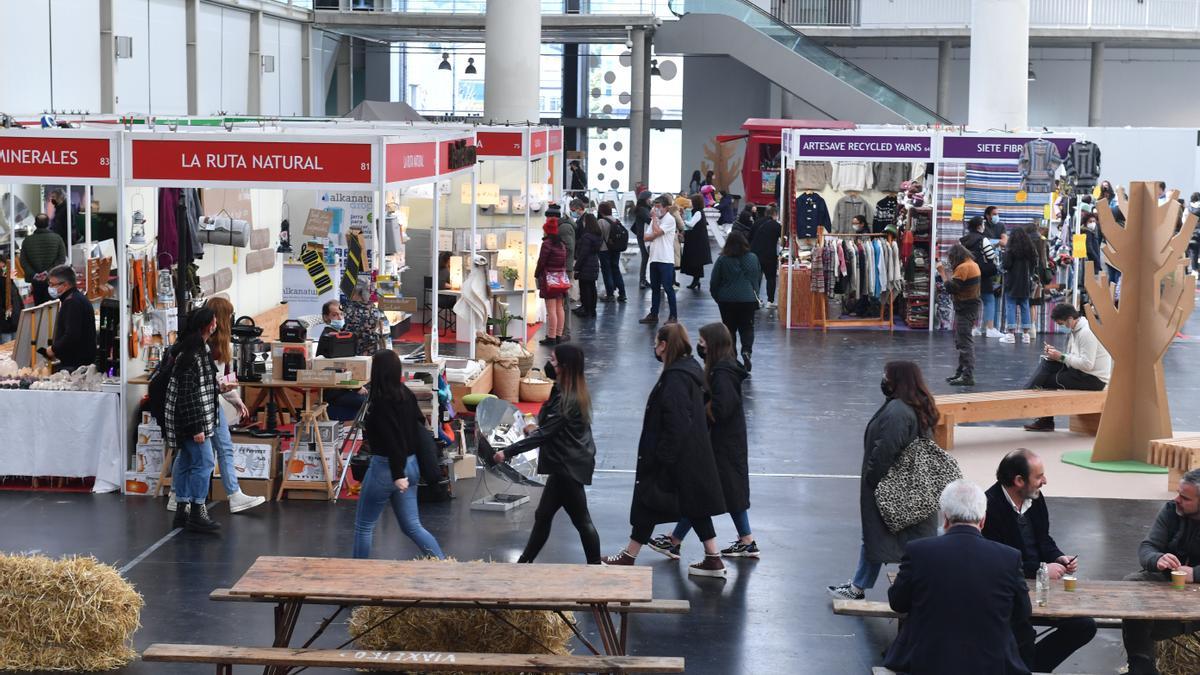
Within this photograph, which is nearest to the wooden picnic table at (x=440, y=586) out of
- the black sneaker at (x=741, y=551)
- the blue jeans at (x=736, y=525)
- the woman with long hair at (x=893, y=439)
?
the woman with long hair at (x=893, y=439)

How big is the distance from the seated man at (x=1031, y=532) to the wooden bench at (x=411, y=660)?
1465 mm

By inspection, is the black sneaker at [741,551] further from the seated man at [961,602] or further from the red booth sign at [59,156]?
the red booth sign at [59,156]

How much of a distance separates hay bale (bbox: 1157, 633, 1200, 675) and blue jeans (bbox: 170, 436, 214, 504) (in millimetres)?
5479

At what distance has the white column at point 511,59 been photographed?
82.2 ft

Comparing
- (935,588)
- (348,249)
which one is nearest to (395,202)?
(348,249)

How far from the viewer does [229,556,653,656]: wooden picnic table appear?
642 cm

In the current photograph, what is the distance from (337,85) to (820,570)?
29.7 m

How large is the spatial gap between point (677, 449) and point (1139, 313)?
4.82 metres

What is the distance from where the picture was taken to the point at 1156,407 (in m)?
11.5

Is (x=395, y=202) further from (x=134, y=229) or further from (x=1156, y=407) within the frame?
(x=1156, y=407)

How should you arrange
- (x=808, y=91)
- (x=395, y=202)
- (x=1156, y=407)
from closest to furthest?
(x=1156, y=407), (x=395, y=202), (x=808, y=91)

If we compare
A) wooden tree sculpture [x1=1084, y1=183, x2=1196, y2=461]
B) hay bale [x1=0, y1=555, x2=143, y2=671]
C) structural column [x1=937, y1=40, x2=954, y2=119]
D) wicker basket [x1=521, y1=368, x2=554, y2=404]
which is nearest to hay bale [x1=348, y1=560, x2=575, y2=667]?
hay bale [x1=0, y1=555, x2=143, y2=671]

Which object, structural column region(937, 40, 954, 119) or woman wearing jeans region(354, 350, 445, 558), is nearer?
woman wearing jeans region(354, 350, 445, 558)

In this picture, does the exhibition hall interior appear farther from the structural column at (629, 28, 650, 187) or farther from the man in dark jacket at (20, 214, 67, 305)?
the structural column at (629, 28, 650, 187)
